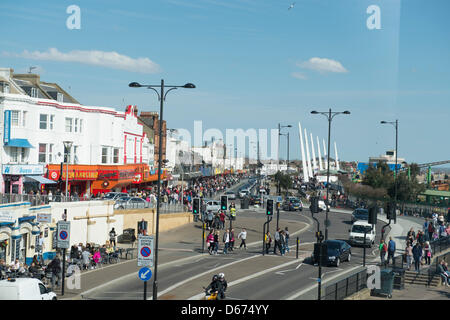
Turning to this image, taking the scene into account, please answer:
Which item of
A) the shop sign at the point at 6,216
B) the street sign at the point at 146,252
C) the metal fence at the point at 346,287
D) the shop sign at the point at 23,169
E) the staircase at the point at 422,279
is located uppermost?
the shop sign at the point at 23,169

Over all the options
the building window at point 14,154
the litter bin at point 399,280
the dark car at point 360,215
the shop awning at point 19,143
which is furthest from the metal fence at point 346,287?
the building window at point 14,154

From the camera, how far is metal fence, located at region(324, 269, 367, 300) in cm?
2119

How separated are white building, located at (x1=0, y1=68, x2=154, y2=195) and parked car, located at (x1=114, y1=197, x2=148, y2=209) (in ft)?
17.6

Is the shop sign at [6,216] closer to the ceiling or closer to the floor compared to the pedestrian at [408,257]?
closer to the ceiling

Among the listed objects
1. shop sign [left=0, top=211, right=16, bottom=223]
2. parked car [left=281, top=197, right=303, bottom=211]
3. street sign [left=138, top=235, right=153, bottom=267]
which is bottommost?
parked car [left=281, top=197, right=303, bottom=211]

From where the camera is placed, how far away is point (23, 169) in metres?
43.4

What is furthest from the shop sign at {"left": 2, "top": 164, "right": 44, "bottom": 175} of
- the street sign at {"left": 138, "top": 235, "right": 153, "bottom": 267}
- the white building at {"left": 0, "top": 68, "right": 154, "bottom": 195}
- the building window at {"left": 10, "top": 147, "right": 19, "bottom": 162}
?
the street sign at {"left": 138, "top": 235, "right": 153, "bottom": 267}

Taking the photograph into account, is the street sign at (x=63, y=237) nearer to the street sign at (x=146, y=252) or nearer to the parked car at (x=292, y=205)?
the street sign at (x=146, y=252)

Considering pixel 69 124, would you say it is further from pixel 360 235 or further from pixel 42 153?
pixel 360 235

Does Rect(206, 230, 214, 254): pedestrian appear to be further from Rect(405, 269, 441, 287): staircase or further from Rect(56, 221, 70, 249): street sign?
Rect(56, 221, 70, 249): street sign

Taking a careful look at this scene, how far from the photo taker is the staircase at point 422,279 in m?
27.7

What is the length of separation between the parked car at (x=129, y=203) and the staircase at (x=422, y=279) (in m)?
21.3
